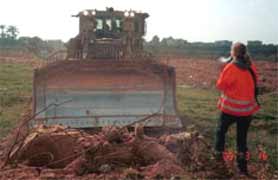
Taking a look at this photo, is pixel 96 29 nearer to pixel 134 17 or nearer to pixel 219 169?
pixel 134 17

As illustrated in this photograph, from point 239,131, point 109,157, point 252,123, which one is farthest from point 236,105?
point 252,123

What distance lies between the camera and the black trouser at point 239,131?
21.2 ft

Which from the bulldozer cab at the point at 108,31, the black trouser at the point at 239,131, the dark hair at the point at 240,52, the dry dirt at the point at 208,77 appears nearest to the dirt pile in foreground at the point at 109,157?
the black trouser at the point at 239,131

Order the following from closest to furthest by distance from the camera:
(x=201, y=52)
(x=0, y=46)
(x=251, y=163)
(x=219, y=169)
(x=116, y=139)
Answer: (x=219, y=169), (x=116, y=139), (x=251, y=163), (x=201, y=52), (x=0, y=46)

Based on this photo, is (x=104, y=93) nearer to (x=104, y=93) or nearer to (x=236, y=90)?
(x=104, y=93)

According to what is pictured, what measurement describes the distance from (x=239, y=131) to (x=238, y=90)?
25.1 inches

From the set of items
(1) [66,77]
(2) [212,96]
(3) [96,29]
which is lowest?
(2) [212,96]

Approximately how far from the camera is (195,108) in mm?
13664

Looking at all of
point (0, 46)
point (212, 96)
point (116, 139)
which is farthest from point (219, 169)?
point (0, 46)

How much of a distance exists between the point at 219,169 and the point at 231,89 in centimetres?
109

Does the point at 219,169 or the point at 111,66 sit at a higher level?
the point at 111,66

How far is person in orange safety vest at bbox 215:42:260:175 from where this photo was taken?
6.38 metres

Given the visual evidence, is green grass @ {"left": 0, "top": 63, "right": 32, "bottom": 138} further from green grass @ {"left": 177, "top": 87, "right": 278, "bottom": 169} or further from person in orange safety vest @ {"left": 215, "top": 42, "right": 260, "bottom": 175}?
person in orange safety vest @ {"left": 215, "top": 42, "right": 260, "bottom": 175}

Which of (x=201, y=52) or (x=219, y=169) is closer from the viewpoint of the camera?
(x=219, y=169)
